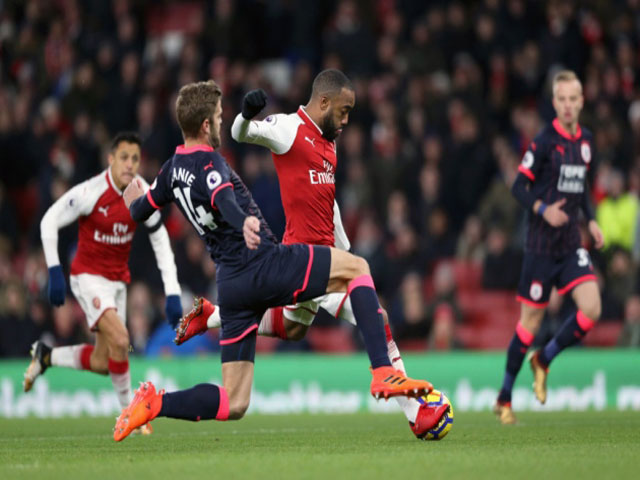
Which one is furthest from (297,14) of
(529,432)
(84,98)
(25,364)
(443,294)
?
(529,432)

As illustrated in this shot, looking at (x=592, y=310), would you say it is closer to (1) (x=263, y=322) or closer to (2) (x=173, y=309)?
(1) (x=263, y=322)

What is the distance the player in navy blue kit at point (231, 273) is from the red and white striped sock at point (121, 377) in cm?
296

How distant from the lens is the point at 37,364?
1024cm

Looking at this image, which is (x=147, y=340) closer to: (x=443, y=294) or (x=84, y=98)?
(x=443, y=294)

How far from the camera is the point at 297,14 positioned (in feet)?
62.3

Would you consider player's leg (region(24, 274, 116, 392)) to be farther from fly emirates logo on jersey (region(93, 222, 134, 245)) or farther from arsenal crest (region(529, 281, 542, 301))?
arsenal crest (region(529, 281, 542, 301))

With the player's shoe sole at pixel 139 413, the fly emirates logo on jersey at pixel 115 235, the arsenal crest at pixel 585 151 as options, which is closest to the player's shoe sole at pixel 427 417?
the player's shoe sole at pixel 139 413

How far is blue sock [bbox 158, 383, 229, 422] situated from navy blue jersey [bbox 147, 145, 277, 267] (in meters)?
0.81

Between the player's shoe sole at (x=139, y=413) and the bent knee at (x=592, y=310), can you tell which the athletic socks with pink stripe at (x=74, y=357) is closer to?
the player's shoe sole at (x=139, y=413)

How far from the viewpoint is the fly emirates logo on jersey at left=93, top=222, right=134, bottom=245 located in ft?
32.3


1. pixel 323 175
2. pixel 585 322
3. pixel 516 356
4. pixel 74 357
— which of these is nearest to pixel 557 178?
pixel 585 322

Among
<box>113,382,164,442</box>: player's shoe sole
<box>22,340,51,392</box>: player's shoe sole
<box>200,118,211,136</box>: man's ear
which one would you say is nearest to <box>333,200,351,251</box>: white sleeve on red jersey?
<box>200,118,211,136</box>: man's ear

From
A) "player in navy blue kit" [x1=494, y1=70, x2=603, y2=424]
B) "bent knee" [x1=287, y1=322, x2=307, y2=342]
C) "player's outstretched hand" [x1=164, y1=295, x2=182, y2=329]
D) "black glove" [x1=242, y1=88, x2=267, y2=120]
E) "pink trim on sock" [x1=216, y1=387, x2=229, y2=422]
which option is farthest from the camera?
"player in navy blue kit" [x1=494, y1=70, x2=603, y2=424]

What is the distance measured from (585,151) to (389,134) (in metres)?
6.78
